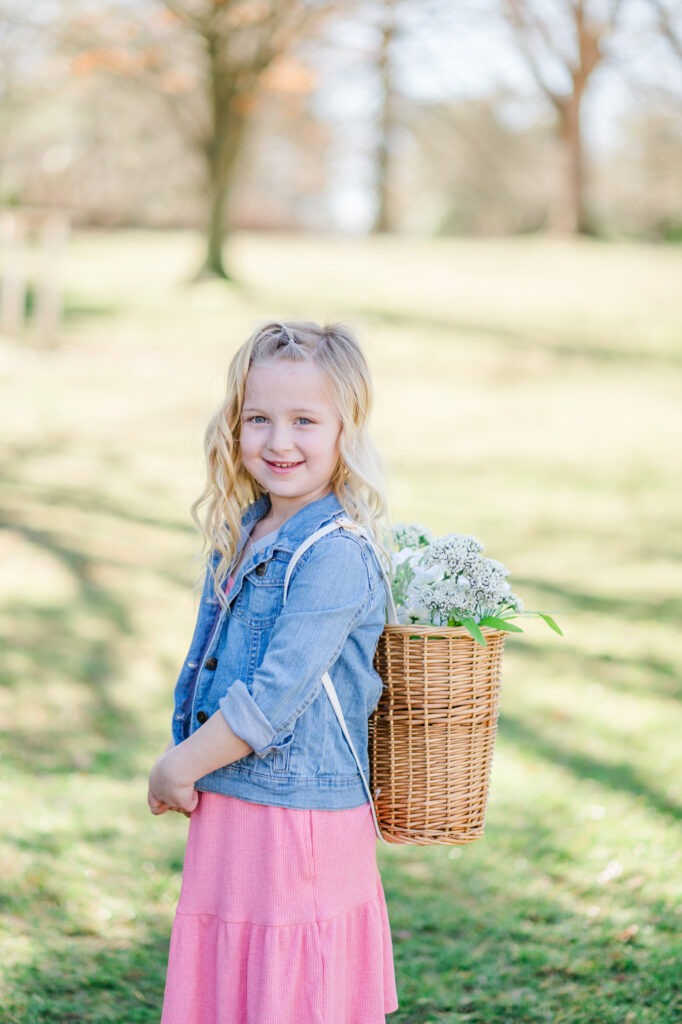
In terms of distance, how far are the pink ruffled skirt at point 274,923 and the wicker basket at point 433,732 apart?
101 millimetres

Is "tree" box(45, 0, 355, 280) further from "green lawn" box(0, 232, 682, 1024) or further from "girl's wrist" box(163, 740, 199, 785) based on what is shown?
"girl's wrist" box(163, 740, 199, 785)

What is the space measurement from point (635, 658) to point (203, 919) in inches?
151

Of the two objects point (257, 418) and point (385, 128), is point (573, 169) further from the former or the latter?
point (257, 418)

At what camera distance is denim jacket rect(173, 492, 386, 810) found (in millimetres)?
1855

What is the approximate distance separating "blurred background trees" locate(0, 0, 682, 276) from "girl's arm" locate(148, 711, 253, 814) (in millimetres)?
14430

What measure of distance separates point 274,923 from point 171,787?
31cm

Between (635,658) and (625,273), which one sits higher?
(625,273)

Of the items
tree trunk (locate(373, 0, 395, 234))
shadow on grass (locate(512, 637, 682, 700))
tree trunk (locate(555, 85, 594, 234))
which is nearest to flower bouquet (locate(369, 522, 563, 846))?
shadow on grass (locate(512, 637, 682, 700))

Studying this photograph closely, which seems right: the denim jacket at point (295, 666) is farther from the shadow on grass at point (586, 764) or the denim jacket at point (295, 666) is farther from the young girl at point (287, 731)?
the shadow on grass at point (586, 764)

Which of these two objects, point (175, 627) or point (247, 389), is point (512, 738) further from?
point (247, 389)

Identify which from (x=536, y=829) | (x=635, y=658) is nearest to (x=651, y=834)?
(x=536, y=829)

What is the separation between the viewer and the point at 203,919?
201 cm

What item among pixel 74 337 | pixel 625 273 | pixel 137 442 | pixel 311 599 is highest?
pixel 625 273

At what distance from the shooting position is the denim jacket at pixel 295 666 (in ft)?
6.09
